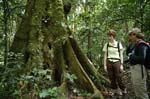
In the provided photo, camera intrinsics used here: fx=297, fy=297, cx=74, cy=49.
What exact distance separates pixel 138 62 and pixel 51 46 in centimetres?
235

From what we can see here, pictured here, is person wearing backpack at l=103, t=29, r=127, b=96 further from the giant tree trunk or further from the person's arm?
the person's arm

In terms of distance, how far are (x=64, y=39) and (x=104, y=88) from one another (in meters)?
1.66

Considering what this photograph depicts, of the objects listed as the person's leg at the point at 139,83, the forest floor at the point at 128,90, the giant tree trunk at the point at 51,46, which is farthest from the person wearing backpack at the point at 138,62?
the forest floor at the point at 128,90

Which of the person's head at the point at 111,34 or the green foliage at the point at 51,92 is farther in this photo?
the person's head at the point at 111,34

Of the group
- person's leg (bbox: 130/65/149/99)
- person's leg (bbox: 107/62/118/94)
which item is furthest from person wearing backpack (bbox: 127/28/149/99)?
person's leg (bbox: 107/62/118/94)

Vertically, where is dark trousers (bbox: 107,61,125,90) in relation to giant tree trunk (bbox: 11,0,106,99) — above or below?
below

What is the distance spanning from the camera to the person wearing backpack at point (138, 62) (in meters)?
5.80

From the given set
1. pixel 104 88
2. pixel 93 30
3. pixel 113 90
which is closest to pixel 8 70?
pixel 104 88

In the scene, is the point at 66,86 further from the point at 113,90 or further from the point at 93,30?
the point at 93,30

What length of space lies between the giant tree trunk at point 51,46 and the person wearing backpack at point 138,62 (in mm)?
955

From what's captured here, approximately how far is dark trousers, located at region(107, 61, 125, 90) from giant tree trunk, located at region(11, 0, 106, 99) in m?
0.48

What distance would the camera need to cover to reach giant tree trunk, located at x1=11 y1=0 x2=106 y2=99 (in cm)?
687

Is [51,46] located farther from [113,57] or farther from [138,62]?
[138,62]

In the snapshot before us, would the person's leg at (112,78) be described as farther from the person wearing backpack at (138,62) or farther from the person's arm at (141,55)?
the person's arm at (141,55)
